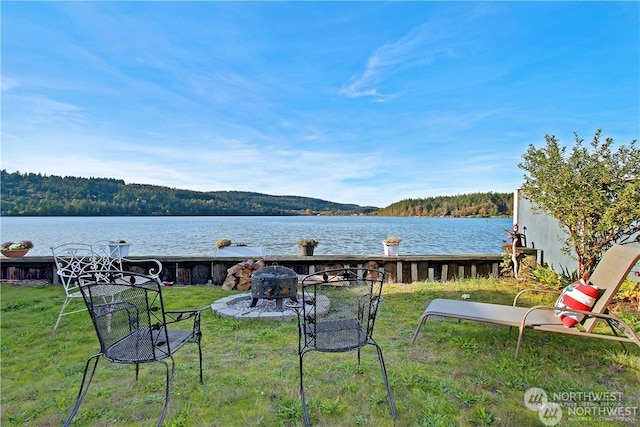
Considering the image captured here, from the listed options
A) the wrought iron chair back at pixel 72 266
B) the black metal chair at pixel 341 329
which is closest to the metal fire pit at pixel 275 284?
the black metal chair at pixel 341 329

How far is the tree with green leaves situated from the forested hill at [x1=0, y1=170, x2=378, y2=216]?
64.7 ft

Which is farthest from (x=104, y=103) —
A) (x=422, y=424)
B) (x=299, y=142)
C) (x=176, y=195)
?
(x=176, y=195)

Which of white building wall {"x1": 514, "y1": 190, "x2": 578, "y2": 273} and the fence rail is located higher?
white building wall {"x1": 514, "y1": 190, "x2": 578, "y2": 273}

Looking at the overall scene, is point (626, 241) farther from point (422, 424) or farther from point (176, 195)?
Result: point (176, 195)

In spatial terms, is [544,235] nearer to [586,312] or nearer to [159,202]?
[586,312]

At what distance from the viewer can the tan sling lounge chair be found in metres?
2.38

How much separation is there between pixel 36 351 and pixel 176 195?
2199 cm

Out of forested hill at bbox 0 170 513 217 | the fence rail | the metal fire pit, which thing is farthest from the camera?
forested hill at bbox 0 170 513 217

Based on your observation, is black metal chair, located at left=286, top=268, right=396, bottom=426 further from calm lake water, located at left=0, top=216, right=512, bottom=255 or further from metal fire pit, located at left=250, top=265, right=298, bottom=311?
calm lake water, located at left=0, top=216, right=512, bottom=255

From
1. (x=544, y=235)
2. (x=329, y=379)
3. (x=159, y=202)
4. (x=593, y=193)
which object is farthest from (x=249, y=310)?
(x=159, y=202)

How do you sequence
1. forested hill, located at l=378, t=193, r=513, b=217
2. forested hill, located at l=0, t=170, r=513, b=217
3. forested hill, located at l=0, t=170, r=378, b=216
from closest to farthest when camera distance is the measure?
→ forested hill, located at l=378, t=193, r=513, b=217 → forested hill, located at l=0, t=170, r=513, b=217 → forested hill, located at l=0, t=170, r=378, b=216

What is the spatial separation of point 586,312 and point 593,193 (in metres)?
2.34

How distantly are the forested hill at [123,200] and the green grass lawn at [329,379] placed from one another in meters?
15.6

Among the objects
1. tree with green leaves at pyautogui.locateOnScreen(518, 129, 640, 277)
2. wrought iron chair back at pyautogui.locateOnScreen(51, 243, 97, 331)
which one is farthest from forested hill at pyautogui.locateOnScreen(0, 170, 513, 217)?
wrought iron chair back at pyautogui.locateOnScreen(51, 243, 97, 331)
